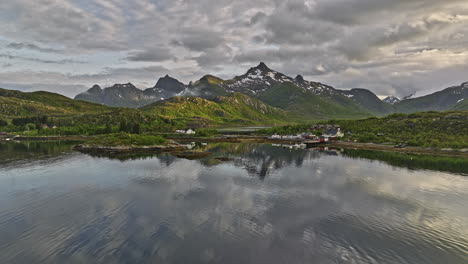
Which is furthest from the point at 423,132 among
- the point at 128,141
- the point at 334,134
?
the point at 128,141

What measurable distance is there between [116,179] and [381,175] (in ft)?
275

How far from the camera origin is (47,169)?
85250 millimetres

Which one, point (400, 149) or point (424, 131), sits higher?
point (424, 131)

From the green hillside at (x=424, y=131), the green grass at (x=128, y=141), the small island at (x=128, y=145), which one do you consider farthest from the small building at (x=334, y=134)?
the green grass at (x=128, y=141)

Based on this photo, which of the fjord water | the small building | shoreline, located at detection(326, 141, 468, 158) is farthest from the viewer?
the small building

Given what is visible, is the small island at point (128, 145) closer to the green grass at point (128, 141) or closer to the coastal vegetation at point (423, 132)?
the green grass at point (128, 141)

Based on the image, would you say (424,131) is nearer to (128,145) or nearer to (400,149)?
(400,149)

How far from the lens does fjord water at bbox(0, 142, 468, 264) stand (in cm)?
3319

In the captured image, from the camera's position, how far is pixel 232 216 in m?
45.5

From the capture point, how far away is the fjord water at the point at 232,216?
33.2 meters

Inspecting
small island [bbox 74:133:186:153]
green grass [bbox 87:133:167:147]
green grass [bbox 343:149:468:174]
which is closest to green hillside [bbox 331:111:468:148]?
green grass [bbox 343:149:468:174]

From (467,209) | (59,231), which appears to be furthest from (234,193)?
(467,209)

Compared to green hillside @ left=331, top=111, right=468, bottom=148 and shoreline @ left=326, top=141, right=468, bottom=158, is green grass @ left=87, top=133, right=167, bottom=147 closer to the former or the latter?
shoreline @ left=326, top=141, right=468, bottom=158

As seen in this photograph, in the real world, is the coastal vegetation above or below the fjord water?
above
